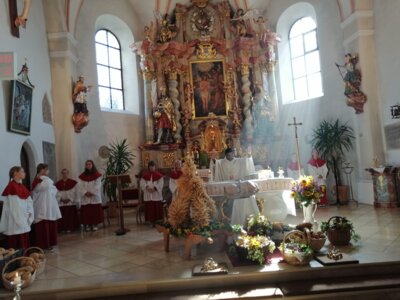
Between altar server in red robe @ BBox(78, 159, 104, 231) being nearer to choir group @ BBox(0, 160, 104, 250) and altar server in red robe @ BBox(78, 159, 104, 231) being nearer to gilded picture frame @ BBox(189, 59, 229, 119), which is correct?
choir group @ BBox(0, 160, 104, 250)

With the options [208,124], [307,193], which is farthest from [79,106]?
[307,193]

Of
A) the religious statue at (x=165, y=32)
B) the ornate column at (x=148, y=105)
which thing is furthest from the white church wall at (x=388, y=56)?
the ornate column at (x=148, y=105)

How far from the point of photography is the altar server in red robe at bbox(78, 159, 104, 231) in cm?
935

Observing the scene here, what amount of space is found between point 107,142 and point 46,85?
11.5 ft

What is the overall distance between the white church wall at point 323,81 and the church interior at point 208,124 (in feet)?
0.20

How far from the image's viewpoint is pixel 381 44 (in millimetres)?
10383

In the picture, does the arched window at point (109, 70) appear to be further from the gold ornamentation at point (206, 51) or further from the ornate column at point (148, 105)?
the gold ornamentation at point (206, 51)

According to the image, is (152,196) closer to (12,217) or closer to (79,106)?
(79,106)

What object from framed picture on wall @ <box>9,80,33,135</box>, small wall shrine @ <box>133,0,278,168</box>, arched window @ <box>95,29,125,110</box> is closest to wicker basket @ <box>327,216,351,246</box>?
framed picture on wall @ <box>9,80,33,135</box>

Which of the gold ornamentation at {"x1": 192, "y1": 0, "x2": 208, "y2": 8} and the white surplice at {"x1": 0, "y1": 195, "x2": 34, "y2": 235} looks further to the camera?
the gold ornamentation at {"x1": 192, "y1": 0, "x2": 208, "y2": 8}

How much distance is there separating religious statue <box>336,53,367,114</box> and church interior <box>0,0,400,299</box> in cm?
4

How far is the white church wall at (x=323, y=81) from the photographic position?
1216 centimetres

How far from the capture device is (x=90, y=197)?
9461 mm

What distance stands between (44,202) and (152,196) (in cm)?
307
